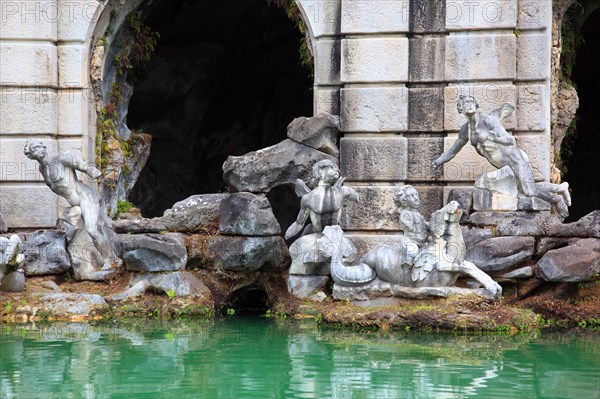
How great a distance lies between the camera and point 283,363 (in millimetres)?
10516

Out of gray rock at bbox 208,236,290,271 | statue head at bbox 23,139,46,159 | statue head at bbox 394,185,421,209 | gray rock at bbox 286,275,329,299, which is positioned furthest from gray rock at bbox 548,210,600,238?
statue head at bbox 23,139,46,159

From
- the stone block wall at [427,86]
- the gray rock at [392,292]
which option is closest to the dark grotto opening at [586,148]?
the stone block wall at [427,86]

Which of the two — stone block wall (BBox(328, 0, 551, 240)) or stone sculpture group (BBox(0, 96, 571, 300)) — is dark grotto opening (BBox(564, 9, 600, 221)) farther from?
stone sculpture group (BBox(0, 96, 571, 300))

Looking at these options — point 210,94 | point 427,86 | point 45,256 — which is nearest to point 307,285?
point 427,86

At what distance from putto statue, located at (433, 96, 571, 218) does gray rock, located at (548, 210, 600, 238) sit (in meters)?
0.70

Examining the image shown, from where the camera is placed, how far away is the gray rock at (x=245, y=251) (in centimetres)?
1388

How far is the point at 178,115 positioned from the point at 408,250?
382 inches

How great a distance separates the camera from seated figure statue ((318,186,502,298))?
12.8m

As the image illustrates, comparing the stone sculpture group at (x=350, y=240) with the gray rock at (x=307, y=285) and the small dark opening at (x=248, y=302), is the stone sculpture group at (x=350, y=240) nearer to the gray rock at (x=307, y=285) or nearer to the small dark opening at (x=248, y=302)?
the gray rock at (x=307, y=285)

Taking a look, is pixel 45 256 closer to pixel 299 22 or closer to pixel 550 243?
pixel 299 22

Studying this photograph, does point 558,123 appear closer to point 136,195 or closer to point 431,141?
point 431,141

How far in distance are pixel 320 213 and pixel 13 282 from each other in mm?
3825

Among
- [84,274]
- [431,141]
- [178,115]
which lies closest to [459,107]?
[431,141]

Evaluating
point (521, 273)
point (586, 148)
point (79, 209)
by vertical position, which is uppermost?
point (586, 148)
